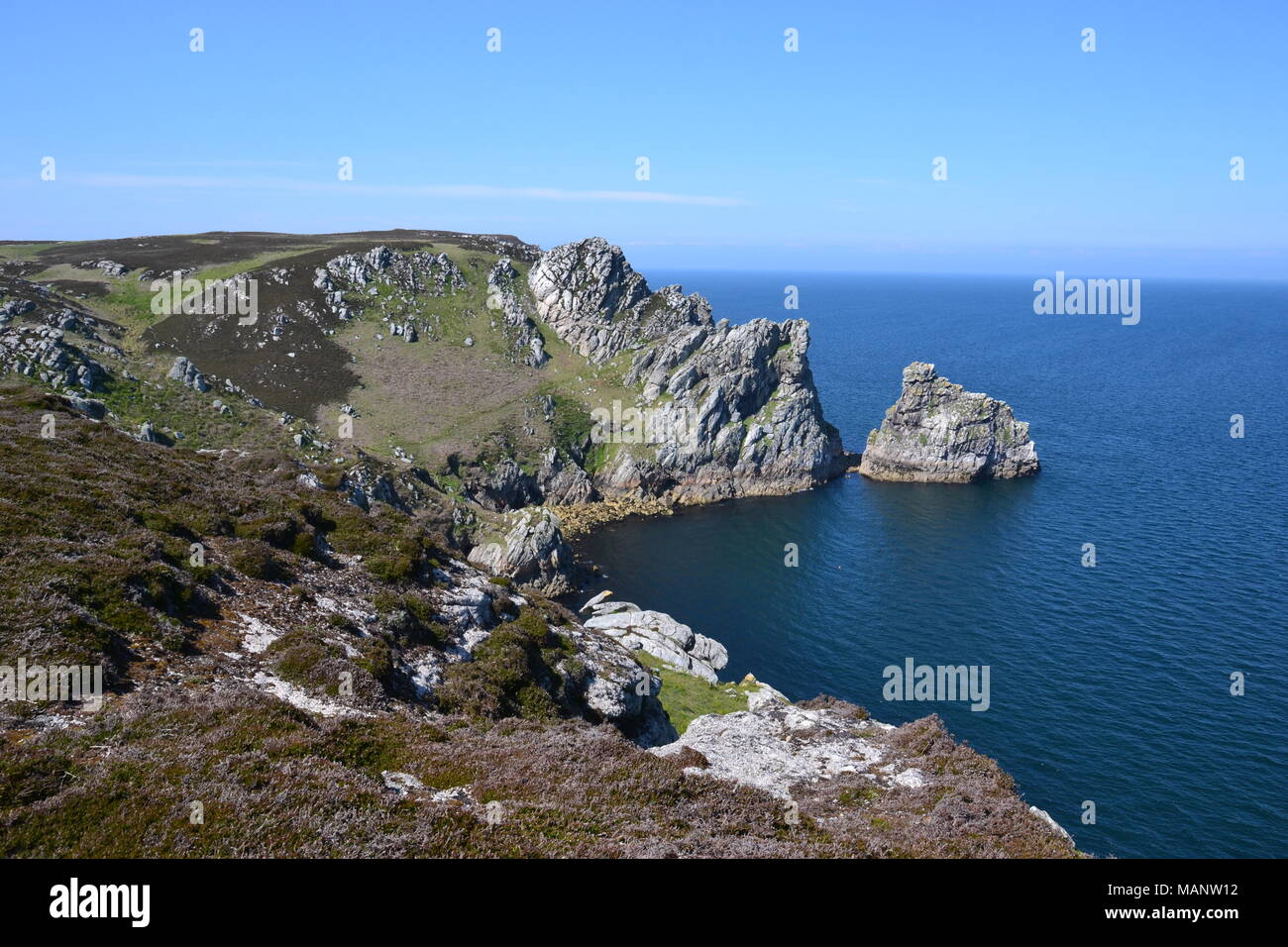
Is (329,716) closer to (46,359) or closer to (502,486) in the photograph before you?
(46,359)

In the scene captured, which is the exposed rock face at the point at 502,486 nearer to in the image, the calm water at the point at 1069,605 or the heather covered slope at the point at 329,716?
the calm water at the point at 1069,605

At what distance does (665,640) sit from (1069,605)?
4599 centimetres

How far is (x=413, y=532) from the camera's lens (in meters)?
31.8

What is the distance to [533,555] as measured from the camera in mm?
76062

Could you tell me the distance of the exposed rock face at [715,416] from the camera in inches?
4318

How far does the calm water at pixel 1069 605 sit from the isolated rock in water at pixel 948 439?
3518 millimetres

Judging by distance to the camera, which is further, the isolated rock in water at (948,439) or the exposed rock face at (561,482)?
the isolated rock in water at (948,439)

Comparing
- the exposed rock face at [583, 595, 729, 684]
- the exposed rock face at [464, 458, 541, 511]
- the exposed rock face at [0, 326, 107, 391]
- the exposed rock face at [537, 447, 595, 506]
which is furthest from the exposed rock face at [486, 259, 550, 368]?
the exposed rock face at [583, 595, 729, 684]

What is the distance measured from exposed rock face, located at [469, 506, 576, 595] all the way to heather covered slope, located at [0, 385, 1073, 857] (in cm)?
4353

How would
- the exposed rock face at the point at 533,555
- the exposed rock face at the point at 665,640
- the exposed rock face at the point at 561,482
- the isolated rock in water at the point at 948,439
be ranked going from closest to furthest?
1. the exposed rock face at the point at 665,640
2. the exposed rock face at the point at 533,555
3. the exposed rock face at the point at 561,482
4. the isolated rock in water at the point at 948,439

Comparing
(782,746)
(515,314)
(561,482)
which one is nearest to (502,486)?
(561,482)

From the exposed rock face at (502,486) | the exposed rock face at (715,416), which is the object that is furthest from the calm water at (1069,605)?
the exposed rock face at (502,486)

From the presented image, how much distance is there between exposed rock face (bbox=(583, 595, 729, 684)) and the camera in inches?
1876
